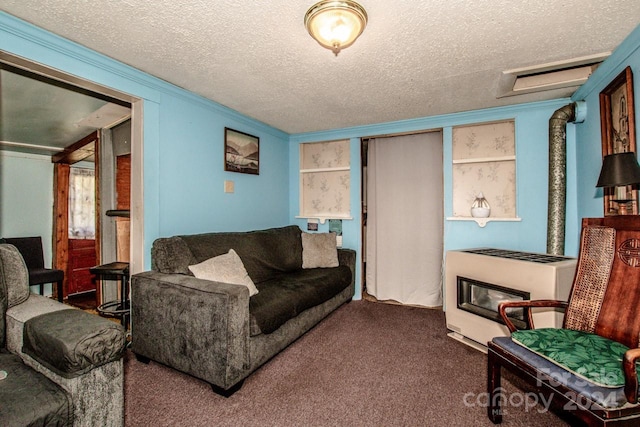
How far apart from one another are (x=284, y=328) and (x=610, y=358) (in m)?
1.92

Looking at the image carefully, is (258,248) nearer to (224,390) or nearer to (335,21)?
(224,390)

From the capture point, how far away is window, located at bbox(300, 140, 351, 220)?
4.15 m

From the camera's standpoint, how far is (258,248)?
3.01m

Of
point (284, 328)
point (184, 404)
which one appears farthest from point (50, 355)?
point (284, 328)

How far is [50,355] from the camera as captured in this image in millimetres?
1169

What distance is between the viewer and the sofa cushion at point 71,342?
44.5 inches

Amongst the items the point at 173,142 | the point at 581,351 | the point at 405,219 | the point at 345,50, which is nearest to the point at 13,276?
the point at 173,142

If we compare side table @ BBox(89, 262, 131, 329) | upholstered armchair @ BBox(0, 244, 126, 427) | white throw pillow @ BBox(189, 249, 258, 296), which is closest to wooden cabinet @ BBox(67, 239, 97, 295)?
side table @ BBox(89, 262, 131, 329)

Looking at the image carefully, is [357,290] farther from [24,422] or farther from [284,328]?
Answer: [24,422]

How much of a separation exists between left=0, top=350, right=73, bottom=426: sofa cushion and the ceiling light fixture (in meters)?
2.08

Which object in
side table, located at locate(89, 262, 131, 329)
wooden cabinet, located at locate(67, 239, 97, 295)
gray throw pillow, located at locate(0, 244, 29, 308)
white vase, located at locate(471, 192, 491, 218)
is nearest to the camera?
gray throw pillow, located at locate(0, 244, 29, 308)

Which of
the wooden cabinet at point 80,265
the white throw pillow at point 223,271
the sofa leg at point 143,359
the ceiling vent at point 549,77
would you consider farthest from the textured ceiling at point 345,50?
the wooden cabinet at point 80,265

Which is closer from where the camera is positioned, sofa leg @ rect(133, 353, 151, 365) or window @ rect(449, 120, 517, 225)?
sofa leg @ rect(133, 353, 151, 365)

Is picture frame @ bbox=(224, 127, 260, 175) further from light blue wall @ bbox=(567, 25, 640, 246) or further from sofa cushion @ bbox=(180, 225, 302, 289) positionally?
light blue wall @ bbox=(567, 25, 640, 246)
